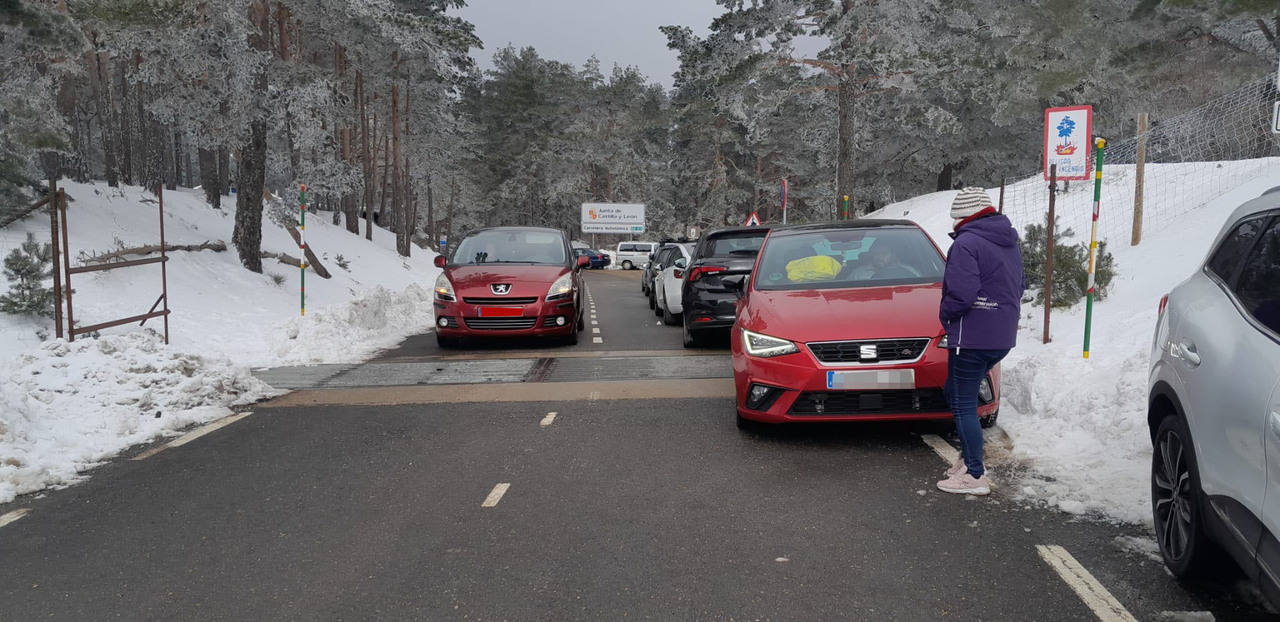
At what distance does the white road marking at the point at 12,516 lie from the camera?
486 centimetres

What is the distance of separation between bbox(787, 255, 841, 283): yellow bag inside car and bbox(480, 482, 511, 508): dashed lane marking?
3.19 meters

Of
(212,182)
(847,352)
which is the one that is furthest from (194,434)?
(212,182)

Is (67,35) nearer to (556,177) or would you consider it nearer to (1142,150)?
(1142,150)

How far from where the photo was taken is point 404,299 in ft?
57.3

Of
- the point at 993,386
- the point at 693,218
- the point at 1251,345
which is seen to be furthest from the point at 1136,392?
the point at 693,218

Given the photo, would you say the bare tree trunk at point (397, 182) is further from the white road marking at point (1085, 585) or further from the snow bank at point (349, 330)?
the white road marking at point (1085, 585)

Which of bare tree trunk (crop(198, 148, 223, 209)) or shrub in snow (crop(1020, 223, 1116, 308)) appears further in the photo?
bare tree trunk (crop(198, 148, 223, 209))

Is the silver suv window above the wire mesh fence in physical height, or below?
below

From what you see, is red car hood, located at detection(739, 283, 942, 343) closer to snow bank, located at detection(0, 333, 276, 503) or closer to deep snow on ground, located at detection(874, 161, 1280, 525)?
deep snow on ground, located at detection(874, 161, 1280, 525)

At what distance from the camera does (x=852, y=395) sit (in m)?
5.96

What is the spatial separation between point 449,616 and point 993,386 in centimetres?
412

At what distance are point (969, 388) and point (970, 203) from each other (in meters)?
1.04

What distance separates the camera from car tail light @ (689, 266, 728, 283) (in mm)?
11773

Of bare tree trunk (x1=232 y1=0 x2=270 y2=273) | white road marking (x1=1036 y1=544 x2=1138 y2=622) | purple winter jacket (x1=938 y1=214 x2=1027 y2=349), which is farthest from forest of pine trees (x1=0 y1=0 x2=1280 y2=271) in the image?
white road marking (x1=1036 y1=544 x2=1138 y2=622)
